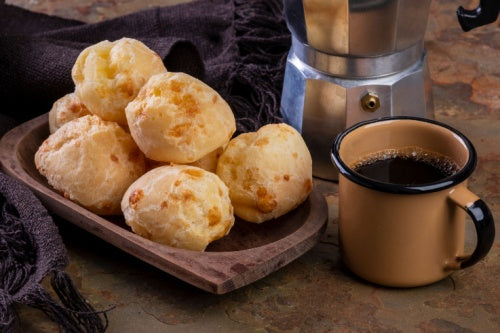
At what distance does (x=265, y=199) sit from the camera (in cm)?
91

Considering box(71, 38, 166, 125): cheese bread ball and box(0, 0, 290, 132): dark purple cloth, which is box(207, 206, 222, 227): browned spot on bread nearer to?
box(71, 38, 166, 125): cheese bread ball

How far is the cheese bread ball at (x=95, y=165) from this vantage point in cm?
91

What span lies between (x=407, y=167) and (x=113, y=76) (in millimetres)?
330

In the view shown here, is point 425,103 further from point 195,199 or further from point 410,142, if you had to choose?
point 195,199

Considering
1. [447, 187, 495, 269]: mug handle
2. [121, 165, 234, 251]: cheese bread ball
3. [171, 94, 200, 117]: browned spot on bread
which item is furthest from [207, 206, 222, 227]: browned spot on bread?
[447, 187, 495, 269]: mug handle

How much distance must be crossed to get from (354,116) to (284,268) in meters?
0.24

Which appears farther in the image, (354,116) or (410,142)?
(354,116)

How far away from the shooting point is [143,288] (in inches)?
34.7

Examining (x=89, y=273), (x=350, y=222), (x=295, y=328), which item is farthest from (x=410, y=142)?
(x=89, y=273)

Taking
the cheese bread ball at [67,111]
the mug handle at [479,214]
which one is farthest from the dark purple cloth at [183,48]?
the mug handle at [479,214]

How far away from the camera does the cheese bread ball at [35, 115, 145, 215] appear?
35.7 inches

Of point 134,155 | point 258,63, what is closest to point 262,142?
point 134,155

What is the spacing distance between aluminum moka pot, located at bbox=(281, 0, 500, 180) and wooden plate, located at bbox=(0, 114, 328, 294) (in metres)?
0.16

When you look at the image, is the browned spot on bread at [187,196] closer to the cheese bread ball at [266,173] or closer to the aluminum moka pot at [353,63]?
the cheese bread ball at [266,173]
